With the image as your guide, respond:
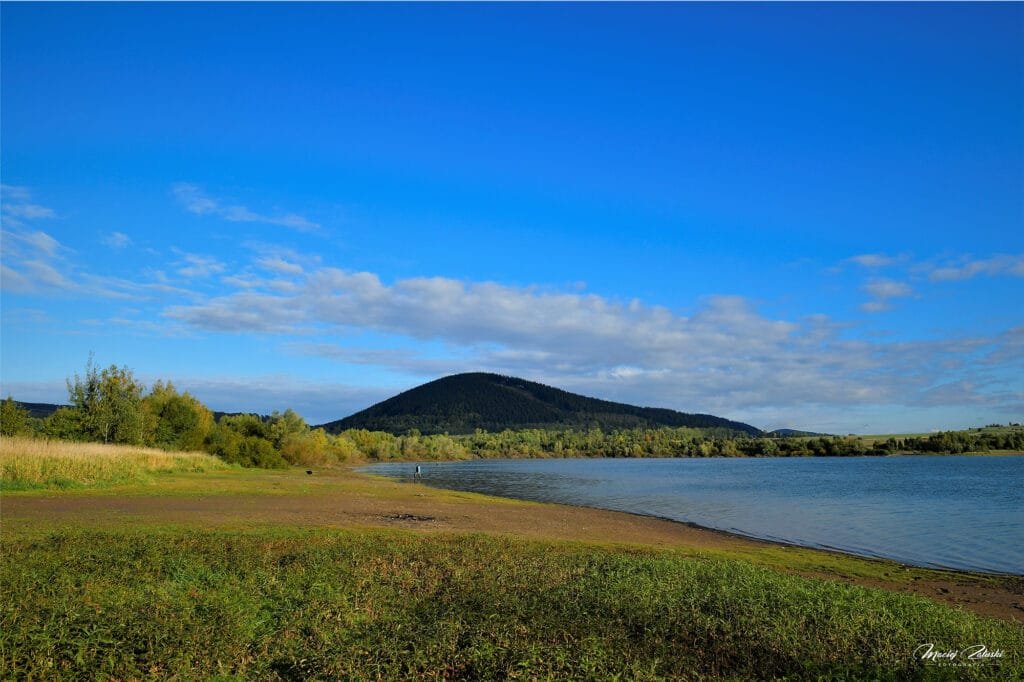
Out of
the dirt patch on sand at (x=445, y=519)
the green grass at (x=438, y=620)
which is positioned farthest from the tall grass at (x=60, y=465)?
the green grass at (x=438, y=620)

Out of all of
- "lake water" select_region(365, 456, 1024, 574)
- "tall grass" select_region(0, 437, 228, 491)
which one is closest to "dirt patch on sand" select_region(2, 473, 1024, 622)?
"lake water" select_region(365, 456, 1024, 574)

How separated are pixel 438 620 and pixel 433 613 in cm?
45

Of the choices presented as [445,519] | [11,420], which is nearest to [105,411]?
[11,420]

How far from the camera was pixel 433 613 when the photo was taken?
353 inches

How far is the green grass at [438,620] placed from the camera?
7121 mm

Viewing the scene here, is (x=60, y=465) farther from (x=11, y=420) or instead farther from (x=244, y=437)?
(x=244, y=437)

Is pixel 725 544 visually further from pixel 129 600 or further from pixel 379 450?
pixel 379 450

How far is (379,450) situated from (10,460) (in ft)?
421

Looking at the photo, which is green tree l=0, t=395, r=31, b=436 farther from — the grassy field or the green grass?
the green grass

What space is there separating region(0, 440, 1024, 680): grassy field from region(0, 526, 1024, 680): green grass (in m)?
0.03

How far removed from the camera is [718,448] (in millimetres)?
175500

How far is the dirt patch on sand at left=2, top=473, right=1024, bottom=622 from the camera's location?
50.0 feet

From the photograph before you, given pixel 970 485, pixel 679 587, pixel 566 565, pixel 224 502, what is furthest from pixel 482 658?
pixel 970 485

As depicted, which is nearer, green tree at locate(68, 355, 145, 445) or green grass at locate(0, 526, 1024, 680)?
green grass at locate(0, 526, 1024, 680)
